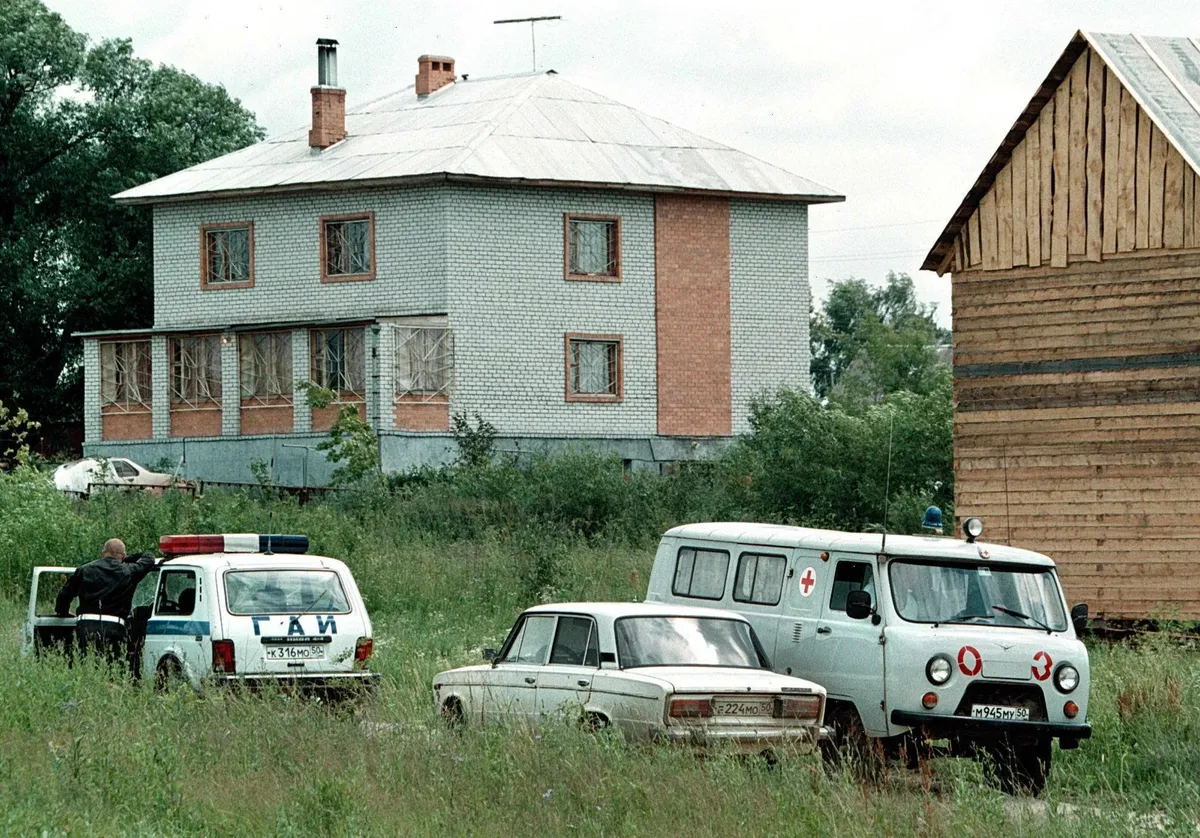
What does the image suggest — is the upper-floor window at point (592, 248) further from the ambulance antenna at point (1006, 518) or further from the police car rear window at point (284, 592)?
the police car rear window at point (284, 592)

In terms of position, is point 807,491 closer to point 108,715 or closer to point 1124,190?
point 1124,190

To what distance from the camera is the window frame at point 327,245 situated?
4609 cm

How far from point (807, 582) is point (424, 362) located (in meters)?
29.9

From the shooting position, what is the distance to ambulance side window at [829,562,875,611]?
14.9m

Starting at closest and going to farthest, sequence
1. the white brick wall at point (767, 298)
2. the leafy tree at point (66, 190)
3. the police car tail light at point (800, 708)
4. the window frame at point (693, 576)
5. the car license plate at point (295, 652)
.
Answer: the police car tail light at point (800, 708) < the window frame at point (693, 576) < the car license plate at point (295, 652) < the white brick wall at point (767, 298) < the leafy tree at point (66, 190)

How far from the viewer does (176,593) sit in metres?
17.8

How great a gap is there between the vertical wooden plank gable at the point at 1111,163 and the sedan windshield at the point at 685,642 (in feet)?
38.6

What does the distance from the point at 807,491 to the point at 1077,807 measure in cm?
2301

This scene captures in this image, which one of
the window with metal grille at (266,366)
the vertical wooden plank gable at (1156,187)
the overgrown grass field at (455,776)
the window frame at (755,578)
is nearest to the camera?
the overgrown grass field at (455,776)

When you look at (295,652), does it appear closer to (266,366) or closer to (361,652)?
(361,652)

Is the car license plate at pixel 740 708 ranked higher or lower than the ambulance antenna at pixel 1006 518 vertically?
lower

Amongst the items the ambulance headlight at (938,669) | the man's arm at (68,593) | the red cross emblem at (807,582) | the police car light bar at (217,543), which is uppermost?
the police car light bar at (217,543)

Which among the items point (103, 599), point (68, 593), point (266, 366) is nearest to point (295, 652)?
point (103, 599)

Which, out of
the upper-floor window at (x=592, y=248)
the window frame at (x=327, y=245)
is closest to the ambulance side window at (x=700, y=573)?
the upper-floor window at (x=592, y=248)
